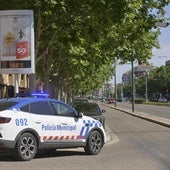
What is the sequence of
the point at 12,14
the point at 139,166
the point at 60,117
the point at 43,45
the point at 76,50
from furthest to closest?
1. the point at 76,50
2. the point at 43,45
3. the point at 12,14
4. the point at 60,117
5. the point at 139,166

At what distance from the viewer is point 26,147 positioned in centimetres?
1334

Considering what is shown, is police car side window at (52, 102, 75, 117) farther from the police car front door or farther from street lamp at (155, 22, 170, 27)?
street lamp at (155, 22, 170, 27)

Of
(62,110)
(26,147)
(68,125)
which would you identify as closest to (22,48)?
(62,110)

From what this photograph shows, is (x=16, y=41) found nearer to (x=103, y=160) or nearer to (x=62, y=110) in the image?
(x=62, y=110)

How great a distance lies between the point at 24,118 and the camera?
13.4m

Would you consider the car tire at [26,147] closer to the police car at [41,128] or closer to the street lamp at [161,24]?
the police car at [41,128]

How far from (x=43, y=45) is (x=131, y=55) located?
822 cm

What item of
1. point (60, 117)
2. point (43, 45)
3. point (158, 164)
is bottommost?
point (158, 164)

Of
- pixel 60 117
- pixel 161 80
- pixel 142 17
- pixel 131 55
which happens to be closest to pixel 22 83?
pixel 131 55

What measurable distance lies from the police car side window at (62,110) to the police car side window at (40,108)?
0.90 ft

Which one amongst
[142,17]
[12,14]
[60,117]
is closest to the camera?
[60,117]

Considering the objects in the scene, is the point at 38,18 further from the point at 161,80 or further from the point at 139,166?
the point at 161,80

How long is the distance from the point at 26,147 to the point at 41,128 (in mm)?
712

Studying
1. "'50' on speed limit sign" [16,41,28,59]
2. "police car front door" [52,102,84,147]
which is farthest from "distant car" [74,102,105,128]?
"police car front door" [52,102,84,147]
